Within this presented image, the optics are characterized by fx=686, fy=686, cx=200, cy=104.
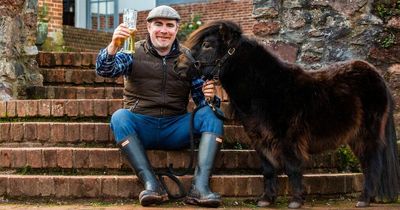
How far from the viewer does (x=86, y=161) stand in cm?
546

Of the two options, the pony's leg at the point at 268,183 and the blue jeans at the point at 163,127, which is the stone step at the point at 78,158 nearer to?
the blue jeans at the point at 163,127

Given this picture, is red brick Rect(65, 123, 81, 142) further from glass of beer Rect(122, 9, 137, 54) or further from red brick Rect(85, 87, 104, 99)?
red brick Rect(85, 87, 104, 99)

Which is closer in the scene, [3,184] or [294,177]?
[294,177]

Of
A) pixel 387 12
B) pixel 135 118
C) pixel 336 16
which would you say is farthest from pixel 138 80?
pixel 387 12

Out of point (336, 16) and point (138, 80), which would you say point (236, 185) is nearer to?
point (138, 80)

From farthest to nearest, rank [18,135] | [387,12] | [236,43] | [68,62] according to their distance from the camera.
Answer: [68,62] → [387,12] → [18,135] → [236,43]

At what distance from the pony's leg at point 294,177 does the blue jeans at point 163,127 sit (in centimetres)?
58

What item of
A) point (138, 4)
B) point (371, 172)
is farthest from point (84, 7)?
point (371, 172)

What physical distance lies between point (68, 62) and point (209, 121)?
122 inches

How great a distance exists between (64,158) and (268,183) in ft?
5.33

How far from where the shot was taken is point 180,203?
5129mm

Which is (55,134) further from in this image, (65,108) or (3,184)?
(3,184)

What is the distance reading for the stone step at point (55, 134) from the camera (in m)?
5.78

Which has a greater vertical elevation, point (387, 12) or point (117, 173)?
point (387, 12)
